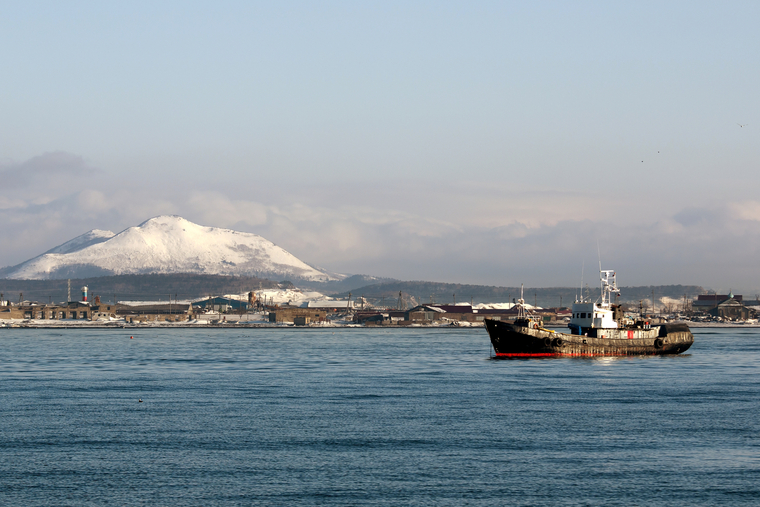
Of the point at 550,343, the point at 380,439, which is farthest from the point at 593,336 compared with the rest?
the point at 380,439

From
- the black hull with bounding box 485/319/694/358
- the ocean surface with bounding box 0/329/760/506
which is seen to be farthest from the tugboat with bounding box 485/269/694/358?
the ocean surface with bounding box 0/329/760/506

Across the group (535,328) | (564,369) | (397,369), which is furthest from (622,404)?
(535,328)

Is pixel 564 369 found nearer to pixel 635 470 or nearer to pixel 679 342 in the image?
pixel 679 342

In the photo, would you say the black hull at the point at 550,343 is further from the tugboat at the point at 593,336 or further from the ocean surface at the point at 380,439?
the ocean surface at the point at 380,439

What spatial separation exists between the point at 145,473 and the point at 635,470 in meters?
18.9

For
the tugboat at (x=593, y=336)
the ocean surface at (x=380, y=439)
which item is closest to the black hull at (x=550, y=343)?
the tugboat at (x=593, y=336)

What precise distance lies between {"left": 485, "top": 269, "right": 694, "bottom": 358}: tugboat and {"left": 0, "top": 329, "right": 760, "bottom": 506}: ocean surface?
2187 centimetres

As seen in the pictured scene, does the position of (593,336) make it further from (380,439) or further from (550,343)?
(380,439)

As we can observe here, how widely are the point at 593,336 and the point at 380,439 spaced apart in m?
67.4

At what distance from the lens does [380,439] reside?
39.4 m

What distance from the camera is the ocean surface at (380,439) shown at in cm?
2944

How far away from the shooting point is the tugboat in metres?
97.1

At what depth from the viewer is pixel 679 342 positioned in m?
110

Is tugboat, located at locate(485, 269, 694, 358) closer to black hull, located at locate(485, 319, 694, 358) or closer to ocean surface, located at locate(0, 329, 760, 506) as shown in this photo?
black hull, located at locate(485, 319, 694, 358)
